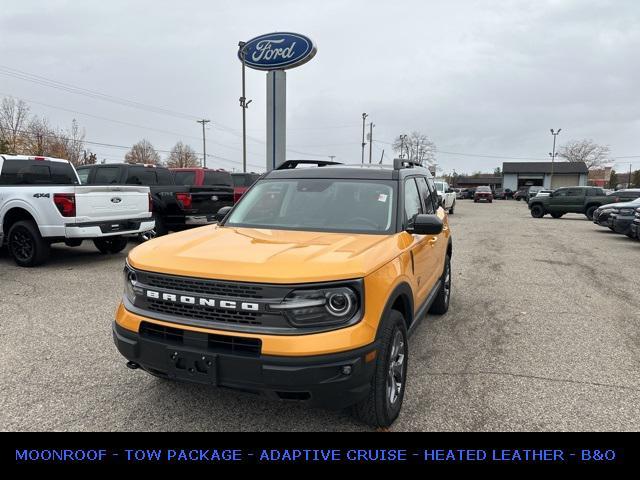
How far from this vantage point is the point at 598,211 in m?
16.8

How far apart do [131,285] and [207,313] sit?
719mm

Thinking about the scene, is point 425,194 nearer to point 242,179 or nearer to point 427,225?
point 427,225

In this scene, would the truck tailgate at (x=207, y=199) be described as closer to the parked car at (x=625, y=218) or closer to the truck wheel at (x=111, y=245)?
the truck wheel at (x=111, y=245)

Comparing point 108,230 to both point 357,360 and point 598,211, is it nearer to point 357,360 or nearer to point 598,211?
point 357,360

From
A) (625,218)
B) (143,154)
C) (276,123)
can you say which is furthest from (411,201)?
(143,154)

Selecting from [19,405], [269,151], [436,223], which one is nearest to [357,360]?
[436,223]

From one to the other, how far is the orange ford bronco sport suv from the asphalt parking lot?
0.43 m

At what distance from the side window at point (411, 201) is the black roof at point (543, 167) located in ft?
260

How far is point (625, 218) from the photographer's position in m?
14.5

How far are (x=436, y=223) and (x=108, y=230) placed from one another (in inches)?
266

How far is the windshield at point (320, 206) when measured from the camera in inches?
146

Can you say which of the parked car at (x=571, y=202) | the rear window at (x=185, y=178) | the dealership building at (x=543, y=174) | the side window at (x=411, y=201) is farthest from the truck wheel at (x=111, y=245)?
the dealership building at (x=543, y=174)

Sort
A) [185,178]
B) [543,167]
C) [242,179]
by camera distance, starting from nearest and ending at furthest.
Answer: [185,178] → [242,179] → [543,167]
